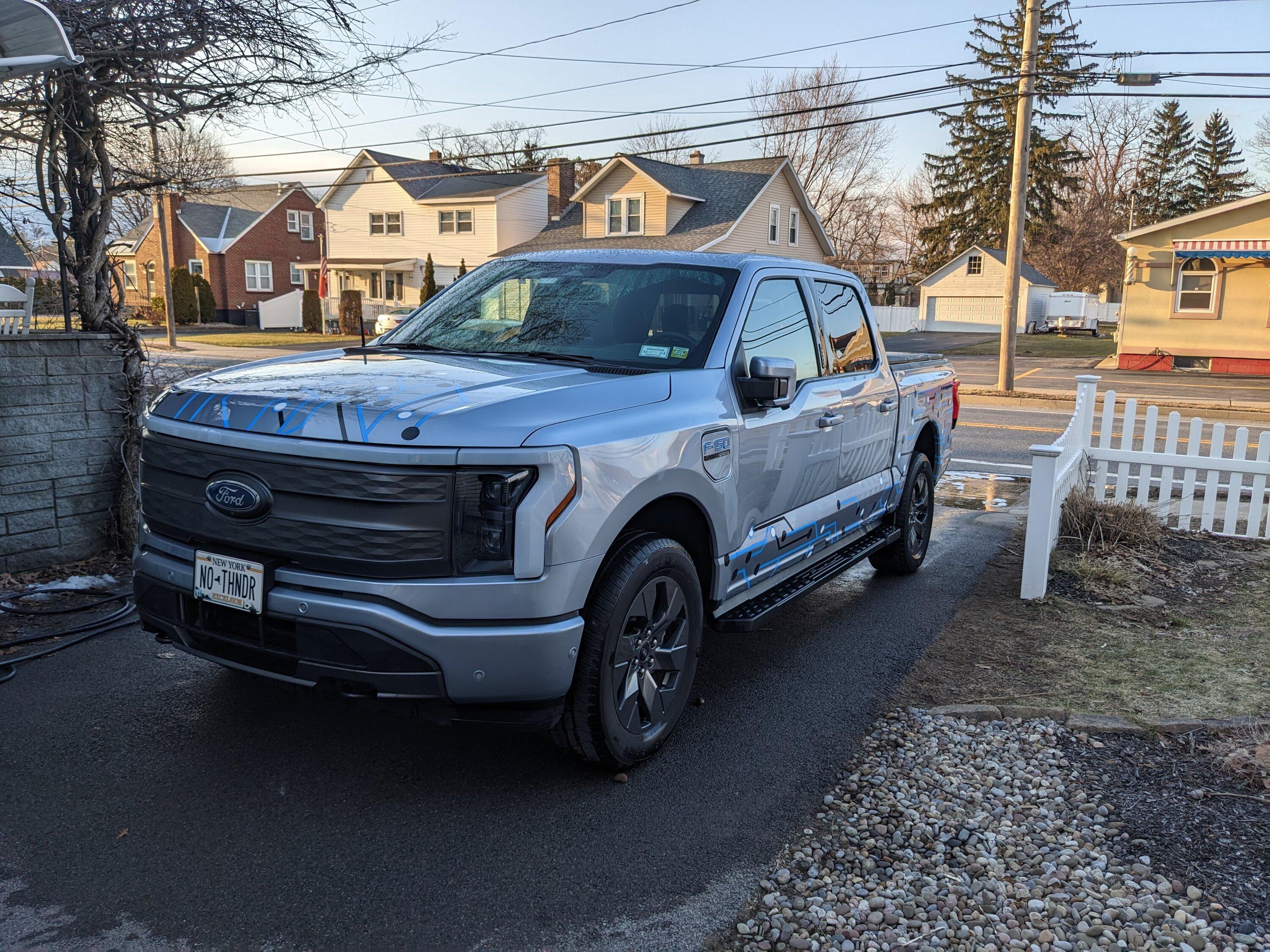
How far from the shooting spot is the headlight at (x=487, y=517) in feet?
10.4

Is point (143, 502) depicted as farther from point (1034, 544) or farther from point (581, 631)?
point (1034, 544)

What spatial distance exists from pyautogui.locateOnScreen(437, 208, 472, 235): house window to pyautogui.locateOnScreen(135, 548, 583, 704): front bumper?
145 ft

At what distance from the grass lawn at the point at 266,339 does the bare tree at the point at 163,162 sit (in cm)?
2515

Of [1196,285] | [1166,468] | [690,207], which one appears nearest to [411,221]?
[690,207]

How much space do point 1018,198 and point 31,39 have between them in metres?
20.8

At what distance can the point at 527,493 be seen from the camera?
319 centimetres

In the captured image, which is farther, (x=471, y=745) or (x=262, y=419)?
(x=471, y=745)

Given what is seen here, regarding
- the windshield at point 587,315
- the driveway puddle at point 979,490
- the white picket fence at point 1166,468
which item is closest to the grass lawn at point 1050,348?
the driveway puddle at point 979,490

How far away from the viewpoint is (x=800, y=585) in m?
4.97

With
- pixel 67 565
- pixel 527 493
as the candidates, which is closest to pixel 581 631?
pixel 527 493

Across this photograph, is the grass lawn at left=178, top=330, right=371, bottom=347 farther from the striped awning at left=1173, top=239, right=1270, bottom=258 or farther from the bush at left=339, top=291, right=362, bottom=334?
the striped awning at left=1173, top=239, right=1270, bottom=258

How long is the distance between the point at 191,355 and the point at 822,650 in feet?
93.2

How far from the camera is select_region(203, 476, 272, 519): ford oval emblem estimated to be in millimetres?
3383

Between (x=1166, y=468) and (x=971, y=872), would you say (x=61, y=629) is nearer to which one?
(x=971, y=872)
